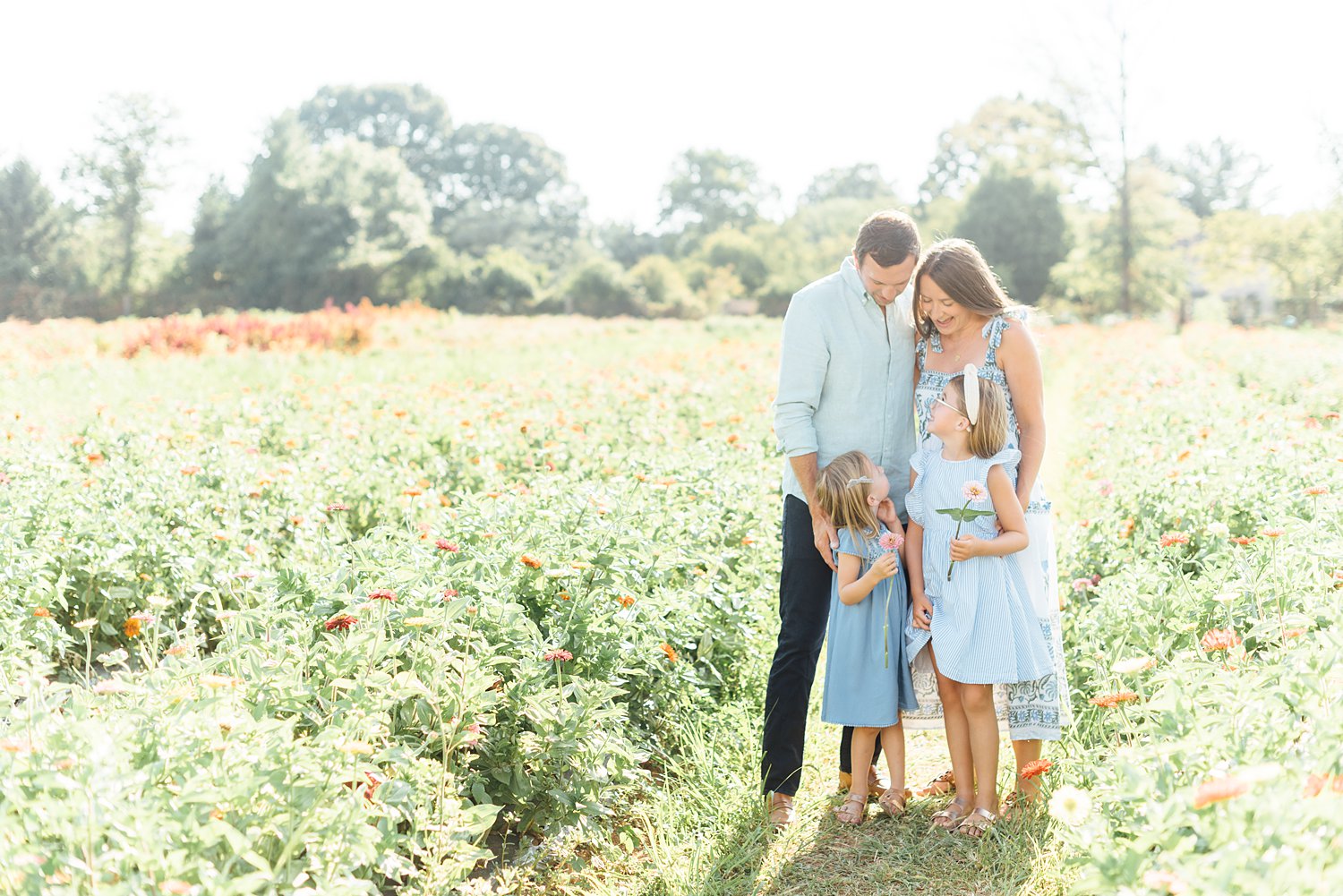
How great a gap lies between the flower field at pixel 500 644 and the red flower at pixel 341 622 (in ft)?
0.18

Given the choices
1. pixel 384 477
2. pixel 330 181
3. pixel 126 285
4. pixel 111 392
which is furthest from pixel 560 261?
pixel 384 477

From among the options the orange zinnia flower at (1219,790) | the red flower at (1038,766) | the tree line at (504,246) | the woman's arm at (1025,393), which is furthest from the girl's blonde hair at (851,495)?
the tree line at (504,246)

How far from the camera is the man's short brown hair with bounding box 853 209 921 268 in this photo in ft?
10.4

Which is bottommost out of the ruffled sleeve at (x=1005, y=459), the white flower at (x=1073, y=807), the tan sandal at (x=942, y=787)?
the tan sandal at (x=942, y=787)

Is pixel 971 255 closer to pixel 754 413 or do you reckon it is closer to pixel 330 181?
pixel 754 413

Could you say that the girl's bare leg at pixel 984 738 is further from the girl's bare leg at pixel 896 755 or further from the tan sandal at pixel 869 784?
the tan sandal at pixel 869 784

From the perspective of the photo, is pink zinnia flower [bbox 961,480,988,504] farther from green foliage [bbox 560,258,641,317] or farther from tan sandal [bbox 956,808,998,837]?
green foliage [bbox 560,258,641,317]

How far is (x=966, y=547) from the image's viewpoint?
123 inches

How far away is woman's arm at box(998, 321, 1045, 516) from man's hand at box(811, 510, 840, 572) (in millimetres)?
595

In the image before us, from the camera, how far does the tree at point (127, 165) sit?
50219 millimetres

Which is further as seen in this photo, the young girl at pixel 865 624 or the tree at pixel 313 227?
the tree at pixel 313 227

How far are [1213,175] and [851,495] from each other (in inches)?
3931

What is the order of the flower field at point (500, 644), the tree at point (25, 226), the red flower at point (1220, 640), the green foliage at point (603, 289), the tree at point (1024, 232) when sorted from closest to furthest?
the flower field at point (500, 644) < the red flower at point (1220, 640) < the green foliage at point (603, 289) < the tree at point (1024, 232) < the tree at point (25, 226)

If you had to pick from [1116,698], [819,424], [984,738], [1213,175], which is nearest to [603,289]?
[819,424]
